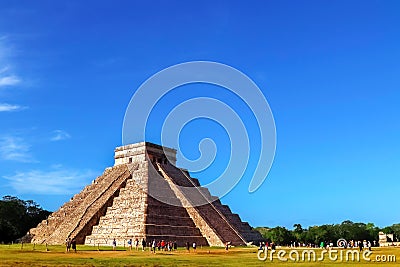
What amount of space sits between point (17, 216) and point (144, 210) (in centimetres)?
3072

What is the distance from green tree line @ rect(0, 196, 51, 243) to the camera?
61.5 meters

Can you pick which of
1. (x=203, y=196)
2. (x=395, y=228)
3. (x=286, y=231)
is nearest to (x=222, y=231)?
(x=203, y=196)

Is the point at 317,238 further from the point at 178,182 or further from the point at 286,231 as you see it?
the point at 178,182

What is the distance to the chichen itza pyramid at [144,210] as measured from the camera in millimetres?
42875

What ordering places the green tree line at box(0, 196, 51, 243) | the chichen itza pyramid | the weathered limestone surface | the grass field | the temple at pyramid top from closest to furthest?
the grass field
the chichen itza pyramid
the weathered limestone surface
the temple at pyramid top
the green tree line at box(0, 196, 51, 243)

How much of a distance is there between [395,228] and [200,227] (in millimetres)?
75234

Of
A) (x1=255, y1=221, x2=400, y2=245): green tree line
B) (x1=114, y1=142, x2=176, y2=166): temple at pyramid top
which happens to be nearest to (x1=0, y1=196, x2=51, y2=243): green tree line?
(x1=114, y1=142, x2=176, y2=166): temple at pyramid top

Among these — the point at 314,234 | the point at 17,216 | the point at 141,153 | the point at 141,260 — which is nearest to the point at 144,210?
the point at 141,153

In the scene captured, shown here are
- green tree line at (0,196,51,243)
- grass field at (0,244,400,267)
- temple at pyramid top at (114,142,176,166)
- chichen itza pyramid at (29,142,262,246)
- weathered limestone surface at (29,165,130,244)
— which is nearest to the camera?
grass field at (0,244,400,267)

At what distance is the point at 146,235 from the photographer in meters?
40.1

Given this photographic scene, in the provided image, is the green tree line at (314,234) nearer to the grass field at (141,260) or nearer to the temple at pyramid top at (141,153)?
the temple at pyramid top at (141,153)

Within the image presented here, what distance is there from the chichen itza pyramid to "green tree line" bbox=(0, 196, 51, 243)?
11.5 m

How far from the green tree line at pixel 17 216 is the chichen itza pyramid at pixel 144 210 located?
37.7 feet

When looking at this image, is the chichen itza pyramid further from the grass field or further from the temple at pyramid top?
the grass field
